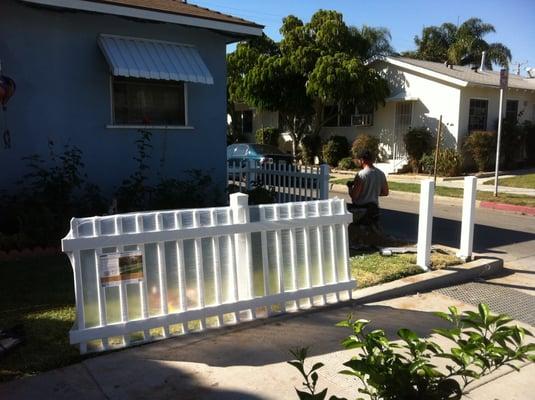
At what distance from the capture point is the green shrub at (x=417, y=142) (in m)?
18.9

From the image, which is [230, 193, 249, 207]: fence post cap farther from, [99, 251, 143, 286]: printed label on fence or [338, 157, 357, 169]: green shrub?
[338, 157, 357, 169]: green shrub

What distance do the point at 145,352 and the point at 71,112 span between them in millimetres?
4893

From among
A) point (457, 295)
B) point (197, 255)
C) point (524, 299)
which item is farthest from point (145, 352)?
point (524, 299)

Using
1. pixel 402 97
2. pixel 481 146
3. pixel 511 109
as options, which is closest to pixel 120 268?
pixel 481 146

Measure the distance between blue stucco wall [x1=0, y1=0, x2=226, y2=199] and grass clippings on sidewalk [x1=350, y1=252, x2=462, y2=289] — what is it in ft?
12.6

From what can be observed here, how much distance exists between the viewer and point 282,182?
29.2 ft

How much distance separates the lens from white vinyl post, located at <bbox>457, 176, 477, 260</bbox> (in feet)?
19.6

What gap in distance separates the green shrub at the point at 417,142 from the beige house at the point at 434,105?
0.61 m

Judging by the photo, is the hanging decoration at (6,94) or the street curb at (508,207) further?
the street curb at (508,207)

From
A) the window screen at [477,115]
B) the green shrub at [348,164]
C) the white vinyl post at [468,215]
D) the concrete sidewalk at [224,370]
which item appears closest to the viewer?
the concrete sidewalk at [224,370]

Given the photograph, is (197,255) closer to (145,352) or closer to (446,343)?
(145,352)

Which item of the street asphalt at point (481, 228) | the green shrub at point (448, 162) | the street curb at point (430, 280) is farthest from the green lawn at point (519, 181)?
the street curb at point (430, 280)

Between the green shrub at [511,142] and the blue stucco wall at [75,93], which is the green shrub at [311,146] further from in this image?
the blue stucco wall at [75,93]

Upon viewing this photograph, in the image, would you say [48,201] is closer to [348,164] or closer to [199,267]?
[199,267]
